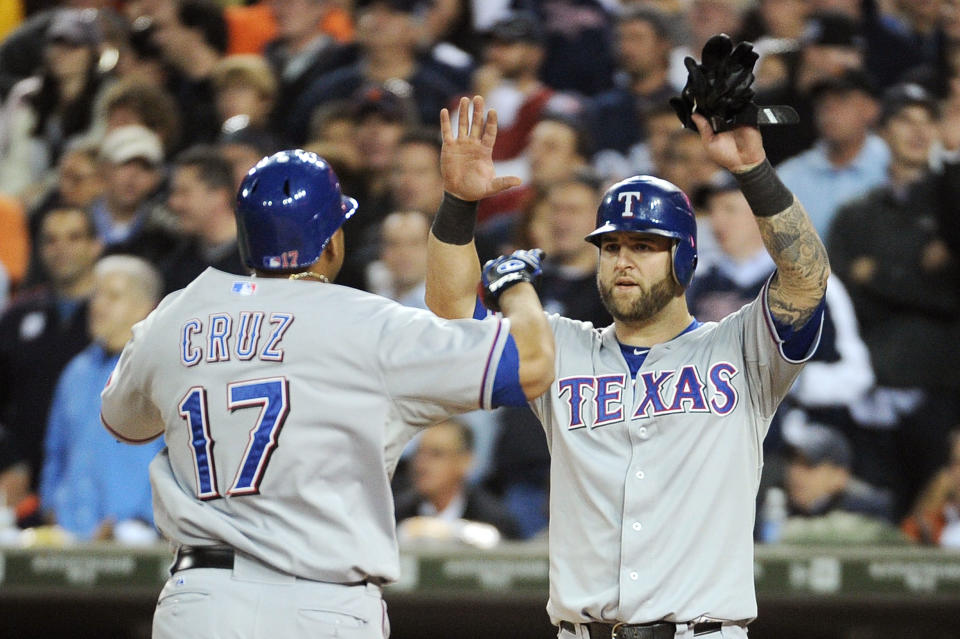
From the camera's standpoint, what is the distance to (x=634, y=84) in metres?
6.67

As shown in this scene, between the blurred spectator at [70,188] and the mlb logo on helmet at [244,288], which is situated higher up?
the blurred spectator at [70,188]

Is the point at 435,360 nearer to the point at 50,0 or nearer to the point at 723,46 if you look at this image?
the point at 723,46

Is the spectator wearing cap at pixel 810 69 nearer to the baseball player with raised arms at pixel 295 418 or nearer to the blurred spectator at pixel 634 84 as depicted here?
the blurred spectator at pixel 634 84

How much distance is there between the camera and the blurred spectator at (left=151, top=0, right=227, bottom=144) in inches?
284

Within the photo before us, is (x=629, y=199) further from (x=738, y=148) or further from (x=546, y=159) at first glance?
(x=546, y=159)

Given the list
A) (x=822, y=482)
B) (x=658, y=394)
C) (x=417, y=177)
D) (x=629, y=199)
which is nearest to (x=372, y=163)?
(x=417, y=177)

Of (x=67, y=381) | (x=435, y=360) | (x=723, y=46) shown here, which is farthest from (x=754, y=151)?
(x=67, y=381)

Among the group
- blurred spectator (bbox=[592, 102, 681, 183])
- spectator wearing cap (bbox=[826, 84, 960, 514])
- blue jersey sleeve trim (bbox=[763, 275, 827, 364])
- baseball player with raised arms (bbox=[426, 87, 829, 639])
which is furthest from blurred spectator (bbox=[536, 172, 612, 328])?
blue jersey sleeve trim (bbox=[763, 275, 827, 364])

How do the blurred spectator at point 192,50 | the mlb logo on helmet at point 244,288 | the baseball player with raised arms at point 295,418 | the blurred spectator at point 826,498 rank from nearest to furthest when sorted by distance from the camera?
1. the baseball player with raised arms at point 295,418
2. the mlb logo on helmet at point 244,288
3. the blurred spectator at point 826,498
4. the blurred spectator at point 192,50

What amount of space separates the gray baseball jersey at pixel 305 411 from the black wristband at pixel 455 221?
1.95ft

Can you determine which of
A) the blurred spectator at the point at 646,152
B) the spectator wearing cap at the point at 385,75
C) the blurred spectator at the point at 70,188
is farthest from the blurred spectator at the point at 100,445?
the blurred spectator at the point at 646,152

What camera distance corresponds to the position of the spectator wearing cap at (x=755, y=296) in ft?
17.7

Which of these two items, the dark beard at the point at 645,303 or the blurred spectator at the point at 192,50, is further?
the blurred spectator at the point at 192,50

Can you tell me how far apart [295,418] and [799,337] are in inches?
47.4
